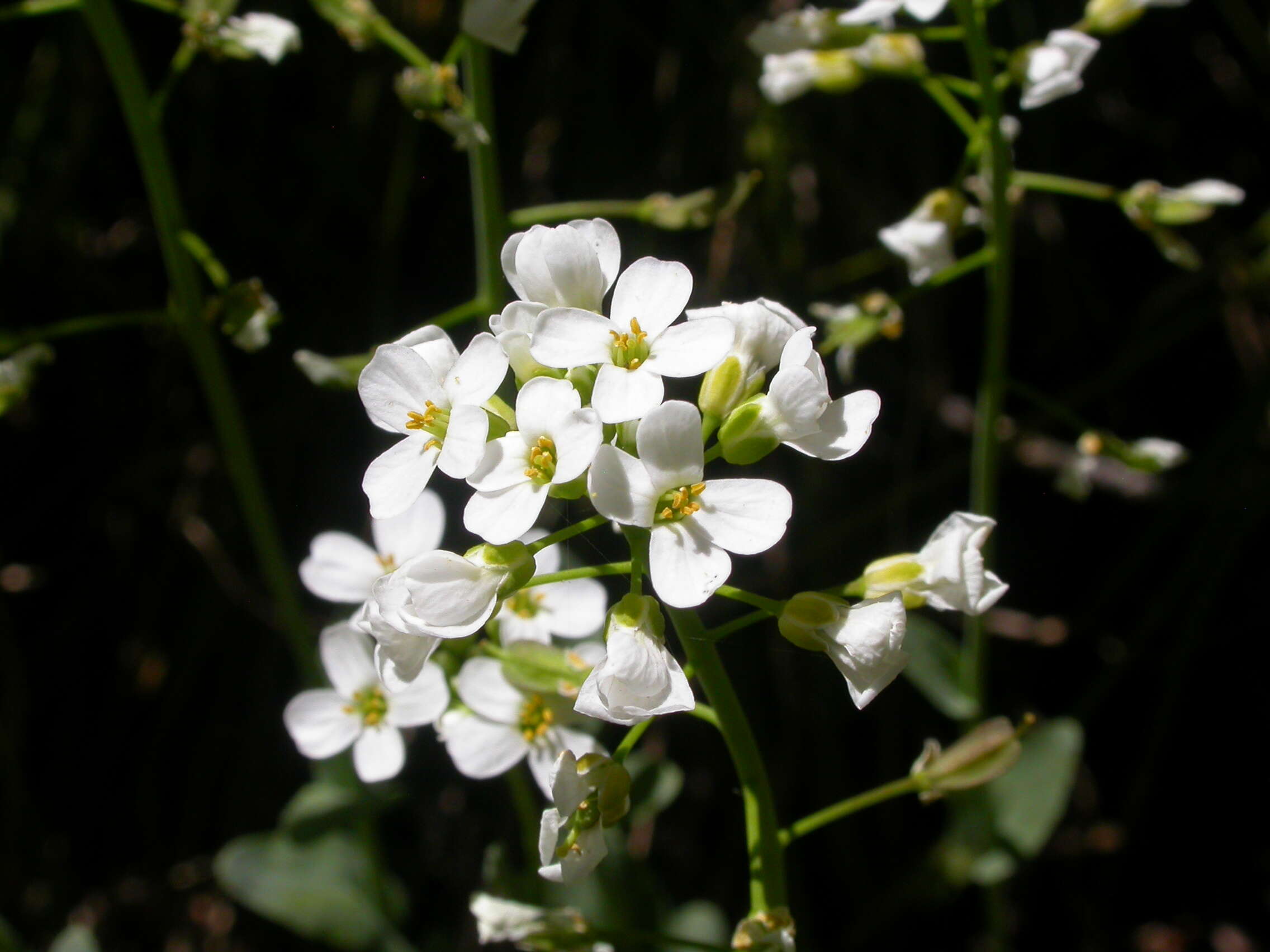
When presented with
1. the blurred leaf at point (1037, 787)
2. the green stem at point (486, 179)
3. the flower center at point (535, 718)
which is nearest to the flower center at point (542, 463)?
the flower center at point (535, 718)

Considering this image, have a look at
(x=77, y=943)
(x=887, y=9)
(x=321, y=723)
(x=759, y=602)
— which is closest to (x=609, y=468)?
(x=759, y=602)

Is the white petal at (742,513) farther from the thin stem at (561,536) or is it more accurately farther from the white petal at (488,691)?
the white petal at (488,691)

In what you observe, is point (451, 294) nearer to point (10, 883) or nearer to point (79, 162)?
point (79, 162)

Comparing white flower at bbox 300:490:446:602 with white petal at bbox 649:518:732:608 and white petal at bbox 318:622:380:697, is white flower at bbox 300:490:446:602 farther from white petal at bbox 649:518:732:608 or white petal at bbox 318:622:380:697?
white petal at bbox 649:518:732:608

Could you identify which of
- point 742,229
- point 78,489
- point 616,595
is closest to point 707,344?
point 616,595

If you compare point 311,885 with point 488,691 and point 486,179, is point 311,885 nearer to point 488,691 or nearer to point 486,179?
point 488,691

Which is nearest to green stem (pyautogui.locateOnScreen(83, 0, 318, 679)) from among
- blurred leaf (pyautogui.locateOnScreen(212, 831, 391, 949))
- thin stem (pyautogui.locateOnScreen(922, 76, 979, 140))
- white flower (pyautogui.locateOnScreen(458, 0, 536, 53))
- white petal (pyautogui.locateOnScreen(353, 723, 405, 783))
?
blurred leaf (pyautogui.locateOnScreen(212, 831, 391, 949))
